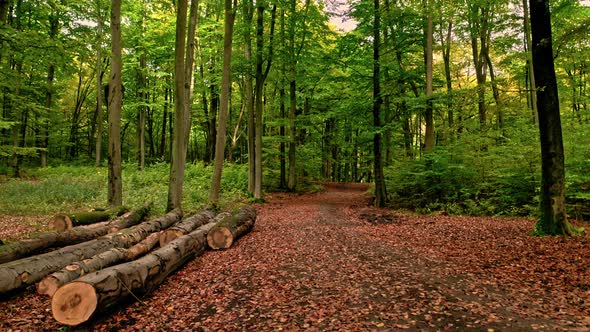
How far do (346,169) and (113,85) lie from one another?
1216 inches

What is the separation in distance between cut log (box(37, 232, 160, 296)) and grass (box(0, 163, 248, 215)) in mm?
5709

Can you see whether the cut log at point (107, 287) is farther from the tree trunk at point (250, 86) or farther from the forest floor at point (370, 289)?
the tree trunk at point (250, 86)

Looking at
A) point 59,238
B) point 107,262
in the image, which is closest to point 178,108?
point 59,238

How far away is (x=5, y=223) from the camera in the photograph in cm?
1038

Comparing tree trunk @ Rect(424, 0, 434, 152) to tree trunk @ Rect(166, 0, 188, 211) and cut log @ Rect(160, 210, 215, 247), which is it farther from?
cut log @ Rect(160, 210, 215, 247)

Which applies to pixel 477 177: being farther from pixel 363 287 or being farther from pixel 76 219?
pixel 76 219

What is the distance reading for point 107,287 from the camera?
464 cm

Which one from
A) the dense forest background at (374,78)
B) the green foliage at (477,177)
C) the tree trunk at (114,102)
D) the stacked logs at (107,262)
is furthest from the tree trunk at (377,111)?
the tree trunk at (114,102)

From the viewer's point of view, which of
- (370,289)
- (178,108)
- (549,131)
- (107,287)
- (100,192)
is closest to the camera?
(107,287)

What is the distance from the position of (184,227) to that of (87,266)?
294 cm

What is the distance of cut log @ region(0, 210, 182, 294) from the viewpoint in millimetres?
5387

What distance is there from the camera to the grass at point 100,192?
13.5 metres

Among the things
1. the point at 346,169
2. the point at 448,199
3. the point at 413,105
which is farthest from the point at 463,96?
the point at 346,169

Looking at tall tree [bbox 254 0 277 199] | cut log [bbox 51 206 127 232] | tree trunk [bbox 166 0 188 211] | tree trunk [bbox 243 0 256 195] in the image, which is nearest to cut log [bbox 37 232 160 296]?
cut log [bbox 51 206 127 232]
